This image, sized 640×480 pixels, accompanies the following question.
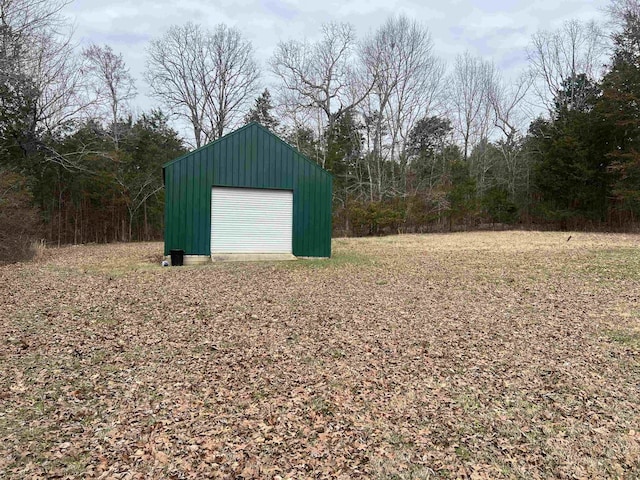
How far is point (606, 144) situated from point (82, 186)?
29030 mm

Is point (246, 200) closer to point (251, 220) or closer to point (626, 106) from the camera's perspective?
point (251, 220)

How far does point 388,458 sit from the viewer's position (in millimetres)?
2639

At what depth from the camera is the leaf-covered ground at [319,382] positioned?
8.59 ft

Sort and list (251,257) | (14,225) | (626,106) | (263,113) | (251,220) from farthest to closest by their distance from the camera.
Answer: (263,113), (626,106), (251,220), (251,257), (14,225)

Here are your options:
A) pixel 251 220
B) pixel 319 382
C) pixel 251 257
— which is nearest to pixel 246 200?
pixel 251 220

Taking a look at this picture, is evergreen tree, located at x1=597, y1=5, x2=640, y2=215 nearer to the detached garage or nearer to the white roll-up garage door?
the detached garage

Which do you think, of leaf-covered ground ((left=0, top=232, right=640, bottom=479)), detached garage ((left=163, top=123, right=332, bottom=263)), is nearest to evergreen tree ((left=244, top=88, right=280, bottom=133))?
detached garage ((left=163, top=123, right=332, bottom=263))

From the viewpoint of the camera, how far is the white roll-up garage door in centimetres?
1162

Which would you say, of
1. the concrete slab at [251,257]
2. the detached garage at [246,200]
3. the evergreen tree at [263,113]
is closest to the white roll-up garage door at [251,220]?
the detached garage at [246,200]

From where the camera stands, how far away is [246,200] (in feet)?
38.8

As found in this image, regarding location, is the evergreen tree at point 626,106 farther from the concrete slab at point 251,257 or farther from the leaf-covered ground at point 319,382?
the concrete slab at point 251,257

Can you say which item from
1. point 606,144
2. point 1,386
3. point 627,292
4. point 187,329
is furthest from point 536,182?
point 1,386

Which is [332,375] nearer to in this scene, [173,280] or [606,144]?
[173,280]

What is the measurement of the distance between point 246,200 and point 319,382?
28.6 feet
